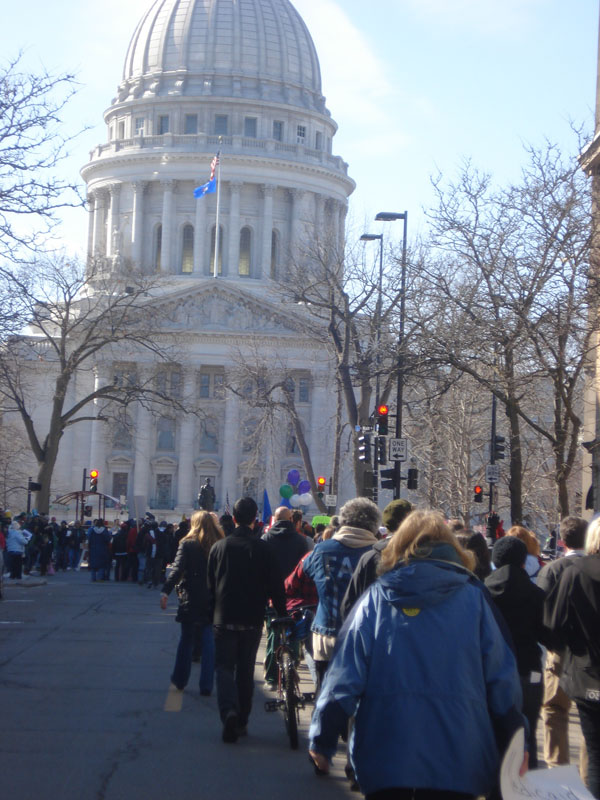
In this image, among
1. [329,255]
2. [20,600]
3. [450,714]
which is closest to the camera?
[450,714]

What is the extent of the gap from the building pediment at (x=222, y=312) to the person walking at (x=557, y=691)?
74449 millimetres

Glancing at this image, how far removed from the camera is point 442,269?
27297 mm

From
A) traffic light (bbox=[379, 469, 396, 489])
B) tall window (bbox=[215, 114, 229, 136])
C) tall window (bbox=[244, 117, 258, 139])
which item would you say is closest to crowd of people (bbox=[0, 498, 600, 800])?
traffic light (bbox=[379, 469, 396, 489])

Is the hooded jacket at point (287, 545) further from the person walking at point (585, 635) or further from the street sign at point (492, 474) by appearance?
the street sign at point (492, 474)

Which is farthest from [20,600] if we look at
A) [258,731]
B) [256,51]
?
[256,51]

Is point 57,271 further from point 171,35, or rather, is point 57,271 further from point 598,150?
point 171,35

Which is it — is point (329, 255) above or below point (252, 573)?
above

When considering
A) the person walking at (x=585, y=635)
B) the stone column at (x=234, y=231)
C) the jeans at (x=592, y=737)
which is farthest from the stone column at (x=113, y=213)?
the jeans at (x=592, y=737)

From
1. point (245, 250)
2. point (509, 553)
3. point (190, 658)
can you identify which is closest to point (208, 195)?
point (245, 250)

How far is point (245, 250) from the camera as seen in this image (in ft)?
327

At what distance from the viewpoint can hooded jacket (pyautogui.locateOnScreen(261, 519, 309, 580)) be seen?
12.8 meters

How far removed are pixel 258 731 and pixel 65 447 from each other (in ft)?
263

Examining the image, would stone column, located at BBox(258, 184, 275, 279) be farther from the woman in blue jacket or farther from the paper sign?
the paper sign

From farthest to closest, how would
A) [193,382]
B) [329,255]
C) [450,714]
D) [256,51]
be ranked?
[256,51], [193,382], [329,255], [450,714]
